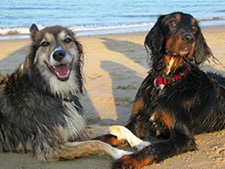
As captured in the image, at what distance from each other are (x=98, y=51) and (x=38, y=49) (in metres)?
6.92

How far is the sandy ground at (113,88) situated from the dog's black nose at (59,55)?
1310 millimetres

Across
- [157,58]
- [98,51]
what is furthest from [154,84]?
[98,51]

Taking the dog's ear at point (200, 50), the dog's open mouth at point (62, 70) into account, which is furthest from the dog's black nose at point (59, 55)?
the dog's ear at point (200, 50)

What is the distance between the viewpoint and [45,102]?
15.8 feet

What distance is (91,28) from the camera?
62.7 feet

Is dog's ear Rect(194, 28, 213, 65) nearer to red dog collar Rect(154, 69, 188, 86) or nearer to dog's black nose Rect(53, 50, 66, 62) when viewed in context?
red dog collar Rect(154, 69, 188, 86)

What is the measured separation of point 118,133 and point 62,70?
46.2 inches

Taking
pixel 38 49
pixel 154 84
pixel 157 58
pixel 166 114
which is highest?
pixel 38 49

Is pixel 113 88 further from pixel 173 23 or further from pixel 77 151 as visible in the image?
pixel 77 151

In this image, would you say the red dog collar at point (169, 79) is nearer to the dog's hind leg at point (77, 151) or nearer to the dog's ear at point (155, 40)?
the dog's ear at point (155, 40)

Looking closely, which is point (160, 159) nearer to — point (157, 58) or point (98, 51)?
point (157, 58)

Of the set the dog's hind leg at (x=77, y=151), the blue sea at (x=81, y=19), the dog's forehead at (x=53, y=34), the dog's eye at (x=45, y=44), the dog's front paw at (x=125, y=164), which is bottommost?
the dog's front paw at (x=125, y=164)

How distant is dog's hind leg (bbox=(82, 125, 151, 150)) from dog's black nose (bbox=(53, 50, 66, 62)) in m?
1.24

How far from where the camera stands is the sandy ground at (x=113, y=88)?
14.6ft
